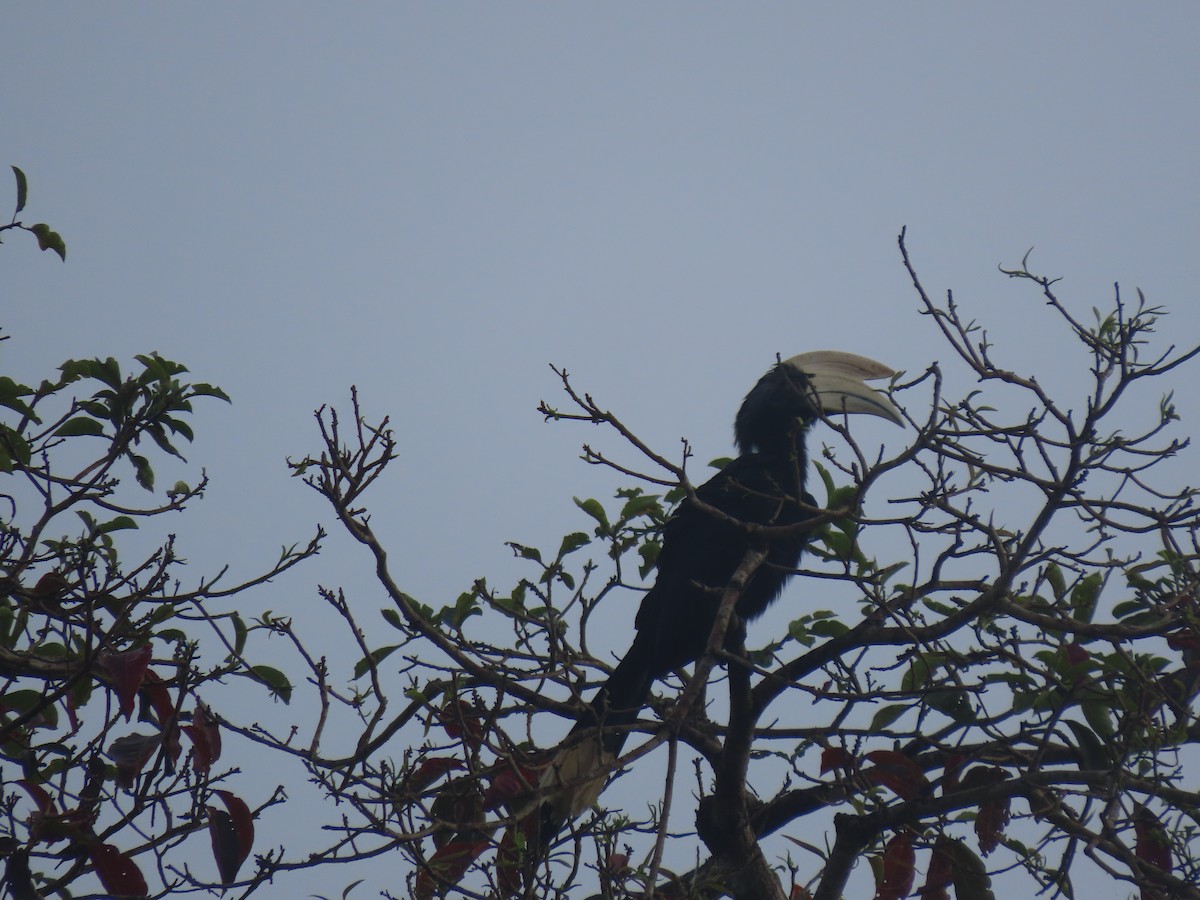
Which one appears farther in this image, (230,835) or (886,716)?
(886,716)

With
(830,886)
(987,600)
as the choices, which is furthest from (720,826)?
(987,600)

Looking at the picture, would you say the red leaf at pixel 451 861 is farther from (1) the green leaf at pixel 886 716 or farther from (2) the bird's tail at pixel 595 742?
(1) the green leaf at pixel 886 716

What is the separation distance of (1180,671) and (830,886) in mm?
1425

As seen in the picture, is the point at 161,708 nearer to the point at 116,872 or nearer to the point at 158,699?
the point at 158,699

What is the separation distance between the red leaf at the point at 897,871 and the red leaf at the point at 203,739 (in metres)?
2.17

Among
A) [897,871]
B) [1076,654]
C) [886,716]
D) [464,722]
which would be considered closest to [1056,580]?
[1076,654]

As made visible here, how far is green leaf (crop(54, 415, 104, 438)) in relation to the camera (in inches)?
152

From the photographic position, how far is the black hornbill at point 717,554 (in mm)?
4250

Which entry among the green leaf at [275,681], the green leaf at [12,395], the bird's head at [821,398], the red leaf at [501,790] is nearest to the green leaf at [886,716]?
the red leaf at [501,790]

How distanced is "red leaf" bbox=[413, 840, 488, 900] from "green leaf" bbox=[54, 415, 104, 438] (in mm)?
1948

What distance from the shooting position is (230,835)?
3.07 metres

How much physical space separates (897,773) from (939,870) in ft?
1.11

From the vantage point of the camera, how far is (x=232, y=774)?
129 inches

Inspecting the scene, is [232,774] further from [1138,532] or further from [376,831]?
[1138,532]
